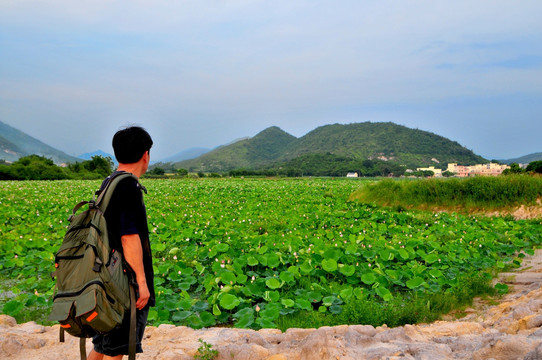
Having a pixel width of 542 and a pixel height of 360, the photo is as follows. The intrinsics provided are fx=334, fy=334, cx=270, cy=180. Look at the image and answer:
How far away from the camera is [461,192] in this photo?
12.2 m

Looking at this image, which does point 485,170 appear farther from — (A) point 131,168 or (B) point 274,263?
(A) point 131,168

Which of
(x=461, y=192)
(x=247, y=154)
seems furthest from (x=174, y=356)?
(x=247, y=154)

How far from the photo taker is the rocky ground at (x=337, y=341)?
2518 millimetres

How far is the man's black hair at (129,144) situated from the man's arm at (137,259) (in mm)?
480

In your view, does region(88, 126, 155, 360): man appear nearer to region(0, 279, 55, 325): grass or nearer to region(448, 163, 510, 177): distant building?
region(0, 279, 55, 325): grass

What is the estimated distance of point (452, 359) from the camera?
2.47m

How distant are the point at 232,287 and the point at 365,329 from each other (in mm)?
1754

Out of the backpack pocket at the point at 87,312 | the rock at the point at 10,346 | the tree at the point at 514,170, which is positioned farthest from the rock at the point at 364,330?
the tree at the point at 514,170

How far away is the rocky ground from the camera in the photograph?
8.26ft

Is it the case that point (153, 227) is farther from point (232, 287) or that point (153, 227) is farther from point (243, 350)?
point (243, 350)

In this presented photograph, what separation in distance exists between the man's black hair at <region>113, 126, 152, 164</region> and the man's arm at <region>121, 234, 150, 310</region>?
0.48m

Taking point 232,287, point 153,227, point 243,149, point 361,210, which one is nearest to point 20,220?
point 153,227

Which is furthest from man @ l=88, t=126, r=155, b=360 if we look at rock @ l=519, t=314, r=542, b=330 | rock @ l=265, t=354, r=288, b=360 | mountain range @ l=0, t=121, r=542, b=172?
mountain range @ l=0, t=121, r=542, b=172

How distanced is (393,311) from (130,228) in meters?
3.26
